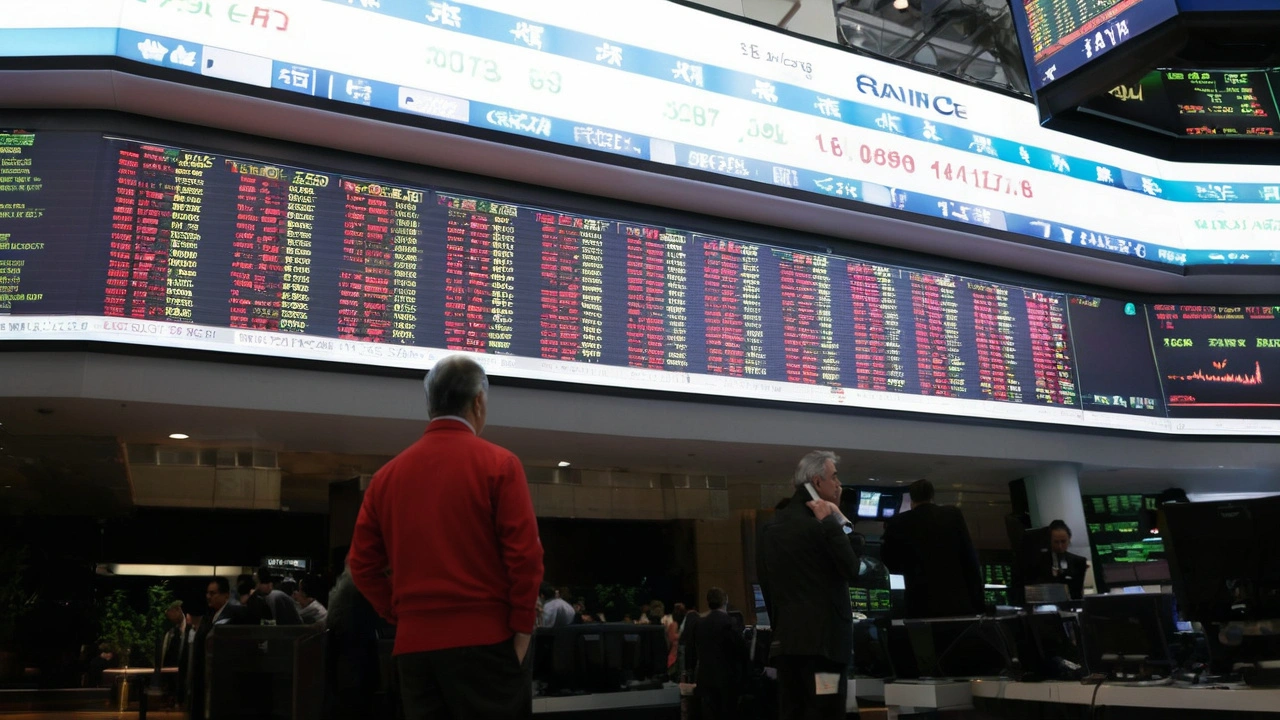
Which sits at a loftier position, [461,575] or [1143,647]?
[461,575]

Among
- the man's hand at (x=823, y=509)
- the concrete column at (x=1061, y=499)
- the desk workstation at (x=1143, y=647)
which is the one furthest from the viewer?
the concrete column at (x=1061, y=499)

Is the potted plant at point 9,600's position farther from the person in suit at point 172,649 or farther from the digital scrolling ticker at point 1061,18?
the digital scrolling ticker at point 1061,18

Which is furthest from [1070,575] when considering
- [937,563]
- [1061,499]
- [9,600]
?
[9,600]

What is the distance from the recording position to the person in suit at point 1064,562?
4.79 metres

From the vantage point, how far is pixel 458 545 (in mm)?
1999

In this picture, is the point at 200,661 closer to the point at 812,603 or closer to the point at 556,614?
the point at 556,614

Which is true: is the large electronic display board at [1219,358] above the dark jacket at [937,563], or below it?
above

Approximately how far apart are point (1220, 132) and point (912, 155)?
2514 millimetres

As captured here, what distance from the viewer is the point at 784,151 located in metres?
6.91

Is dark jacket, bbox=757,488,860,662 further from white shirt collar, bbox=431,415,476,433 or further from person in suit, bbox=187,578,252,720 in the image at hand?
person in suit, bbox=187,578,252,720

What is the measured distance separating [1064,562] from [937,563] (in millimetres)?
1394

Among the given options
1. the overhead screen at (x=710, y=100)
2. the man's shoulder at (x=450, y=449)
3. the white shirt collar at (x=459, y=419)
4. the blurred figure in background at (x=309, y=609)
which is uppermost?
the overhead screen at (x=710, y=100)

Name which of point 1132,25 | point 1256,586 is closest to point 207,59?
point 1132,25

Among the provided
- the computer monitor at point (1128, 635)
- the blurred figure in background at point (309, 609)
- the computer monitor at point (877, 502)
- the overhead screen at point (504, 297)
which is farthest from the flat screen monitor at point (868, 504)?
the computer monitor at point (1128, 635)
